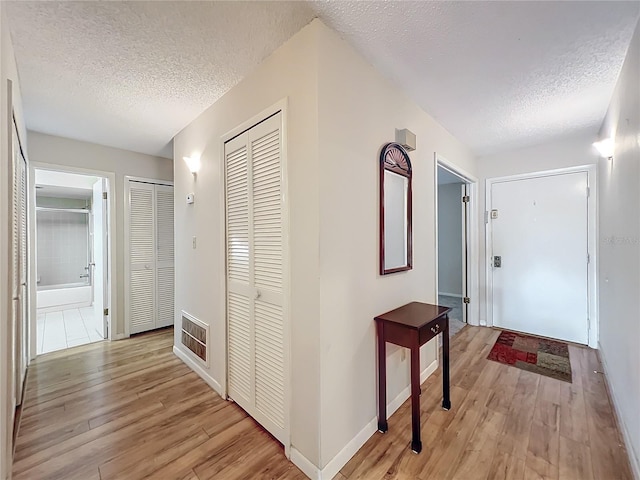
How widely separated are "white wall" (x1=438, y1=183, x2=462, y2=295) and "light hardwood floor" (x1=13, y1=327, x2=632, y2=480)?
10.8 ft

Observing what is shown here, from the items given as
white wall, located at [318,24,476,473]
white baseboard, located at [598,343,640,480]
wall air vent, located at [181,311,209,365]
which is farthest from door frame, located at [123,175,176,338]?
white baseboard, located at [598,343,640,480]

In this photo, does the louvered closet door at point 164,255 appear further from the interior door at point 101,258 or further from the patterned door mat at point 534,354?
the patterned door mat at point 534,354

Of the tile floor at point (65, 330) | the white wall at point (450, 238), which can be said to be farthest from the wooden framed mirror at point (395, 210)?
the white wall at point (450, 238)

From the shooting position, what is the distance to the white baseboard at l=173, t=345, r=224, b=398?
7.49 feet

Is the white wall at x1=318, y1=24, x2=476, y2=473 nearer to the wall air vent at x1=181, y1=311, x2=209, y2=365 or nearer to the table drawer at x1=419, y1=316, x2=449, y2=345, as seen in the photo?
the table drawer at x1=419, y1=316, x2=449, y2=345

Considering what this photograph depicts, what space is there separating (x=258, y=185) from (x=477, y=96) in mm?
1870

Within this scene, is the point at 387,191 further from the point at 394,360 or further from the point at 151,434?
the point at 151,434

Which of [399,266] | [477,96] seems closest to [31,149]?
[399,266]

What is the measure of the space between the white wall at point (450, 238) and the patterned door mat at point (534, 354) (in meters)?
2.46

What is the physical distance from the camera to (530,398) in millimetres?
2150

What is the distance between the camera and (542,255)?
3.38 metres

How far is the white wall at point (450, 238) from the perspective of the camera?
5.75 meters

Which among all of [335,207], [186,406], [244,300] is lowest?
[186,406]

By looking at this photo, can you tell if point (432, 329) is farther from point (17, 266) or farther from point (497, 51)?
point (17, 266)
